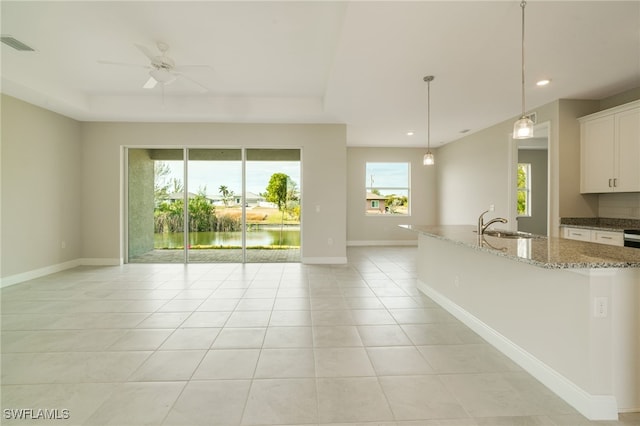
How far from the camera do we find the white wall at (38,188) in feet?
14.0

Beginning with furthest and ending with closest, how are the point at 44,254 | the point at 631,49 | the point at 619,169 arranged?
the point at 44,254 → the point at 619,169 → the point at 631,49

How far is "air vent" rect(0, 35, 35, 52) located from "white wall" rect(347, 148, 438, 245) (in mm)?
6344

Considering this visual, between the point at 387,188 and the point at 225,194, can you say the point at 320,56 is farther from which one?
the point at 387,188

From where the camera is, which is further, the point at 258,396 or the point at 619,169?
the point at 619,169

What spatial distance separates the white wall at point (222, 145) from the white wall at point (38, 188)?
10.2 inches

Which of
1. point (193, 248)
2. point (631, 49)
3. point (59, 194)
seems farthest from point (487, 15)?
point (59, 194)

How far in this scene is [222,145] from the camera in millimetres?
5746

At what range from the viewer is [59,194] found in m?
5.14

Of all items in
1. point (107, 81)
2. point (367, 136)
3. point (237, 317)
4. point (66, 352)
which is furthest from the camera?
point (367, 136)

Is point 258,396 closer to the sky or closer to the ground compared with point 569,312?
closer to the ground

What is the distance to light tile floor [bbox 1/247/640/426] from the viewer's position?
1.69 m

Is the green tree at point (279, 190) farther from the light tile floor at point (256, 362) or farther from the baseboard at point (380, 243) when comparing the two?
the baseboard at point (380, 243)

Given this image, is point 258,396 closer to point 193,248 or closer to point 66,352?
point 66,352

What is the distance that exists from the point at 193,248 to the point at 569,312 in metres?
5.88
